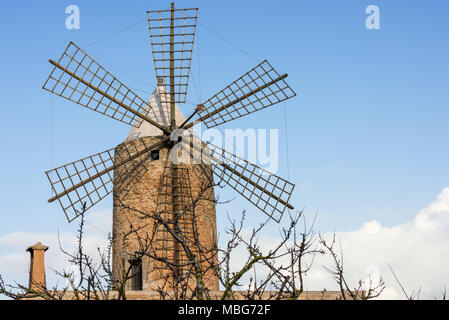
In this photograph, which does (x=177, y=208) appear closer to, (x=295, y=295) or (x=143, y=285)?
(x=143, y=285)

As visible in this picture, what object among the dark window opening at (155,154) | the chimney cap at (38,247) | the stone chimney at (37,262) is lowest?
the stone chimney at (37,262)

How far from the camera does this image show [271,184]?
11609mm

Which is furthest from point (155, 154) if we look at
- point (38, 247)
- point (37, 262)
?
point (37, 262)

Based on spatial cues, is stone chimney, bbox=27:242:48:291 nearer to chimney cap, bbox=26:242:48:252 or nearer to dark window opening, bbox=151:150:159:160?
chimney cap, bbox=26:242:48:252

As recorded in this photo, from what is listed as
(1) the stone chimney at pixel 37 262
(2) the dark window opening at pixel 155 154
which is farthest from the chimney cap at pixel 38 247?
(2) the dark window opening at pixel 155 154

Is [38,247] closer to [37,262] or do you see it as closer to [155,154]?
[37,262]

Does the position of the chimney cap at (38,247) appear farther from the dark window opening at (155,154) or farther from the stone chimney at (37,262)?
the dark window opening at (155,154)

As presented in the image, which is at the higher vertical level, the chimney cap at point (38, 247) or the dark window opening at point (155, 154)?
the dark window opening at point (155, 154)

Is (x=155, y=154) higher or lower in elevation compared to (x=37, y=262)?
higher

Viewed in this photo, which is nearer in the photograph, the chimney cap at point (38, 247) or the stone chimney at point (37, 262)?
the stone chimney at point (37, 262)

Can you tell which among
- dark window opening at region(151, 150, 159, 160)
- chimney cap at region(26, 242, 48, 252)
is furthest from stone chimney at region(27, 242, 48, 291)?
dark window opening at region(151, 150, 159, 160)

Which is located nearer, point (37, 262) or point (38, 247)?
point (37, 262)
